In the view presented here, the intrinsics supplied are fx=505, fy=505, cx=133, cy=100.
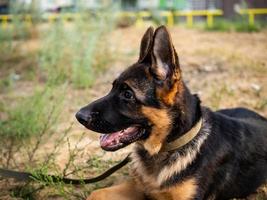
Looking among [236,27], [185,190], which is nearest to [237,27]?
[236,27]

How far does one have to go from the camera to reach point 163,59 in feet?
13.7

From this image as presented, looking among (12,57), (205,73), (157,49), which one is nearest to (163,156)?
(157,49)

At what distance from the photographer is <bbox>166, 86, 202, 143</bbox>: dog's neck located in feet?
13.9

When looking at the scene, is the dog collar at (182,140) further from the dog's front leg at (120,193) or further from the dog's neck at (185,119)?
the dog's front leg at (120,193)

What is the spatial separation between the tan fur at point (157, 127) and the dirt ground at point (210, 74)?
1347 millimetres

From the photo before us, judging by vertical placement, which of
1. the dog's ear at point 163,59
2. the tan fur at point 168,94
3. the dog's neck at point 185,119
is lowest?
the dog's neck at point 185,119

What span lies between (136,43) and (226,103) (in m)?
4.70

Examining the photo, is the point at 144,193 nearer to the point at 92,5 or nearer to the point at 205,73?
the point at 205,73

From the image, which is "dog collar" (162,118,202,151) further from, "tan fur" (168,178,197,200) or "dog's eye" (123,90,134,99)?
"dog's eye" (123,90,134,99)

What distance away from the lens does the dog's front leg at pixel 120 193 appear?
439cm

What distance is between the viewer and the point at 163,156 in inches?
173

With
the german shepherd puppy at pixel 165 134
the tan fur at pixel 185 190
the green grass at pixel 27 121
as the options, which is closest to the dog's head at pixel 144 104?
the german shepherd puppy at pixel 165 134

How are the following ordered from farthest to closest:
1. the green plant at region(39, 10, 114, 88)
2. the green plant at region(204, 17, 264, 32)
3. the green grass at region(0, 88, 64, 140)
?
the green plant at region(204, 17, 264, 32)
the green plant at region(39, 10, 114, 88)
the green grass at region(0, 88, 64, 140)

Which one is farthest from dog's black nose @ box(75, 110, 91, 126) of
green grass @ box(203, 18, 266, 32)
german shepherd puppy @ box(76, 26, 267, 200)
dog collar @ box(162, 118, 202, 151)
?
green grass @ box(203, 18, 266, 32)
